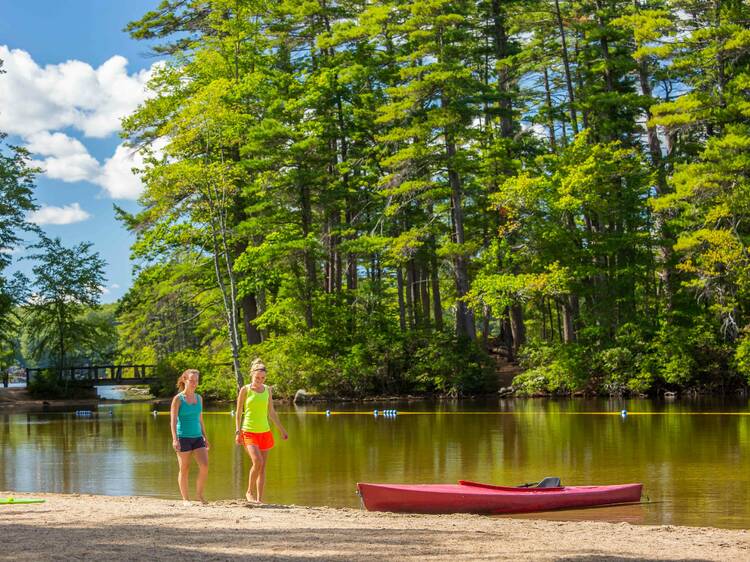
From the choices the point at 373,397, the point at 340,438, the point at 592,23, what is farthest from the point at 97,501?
the point at 592,23

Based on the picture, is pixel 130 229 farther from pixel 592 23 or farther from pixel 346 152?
pixel 592 23

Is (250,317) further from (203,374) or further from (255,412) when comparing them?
(255,412)

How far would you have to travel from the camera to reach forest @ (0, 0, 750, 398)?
30703 millimetres

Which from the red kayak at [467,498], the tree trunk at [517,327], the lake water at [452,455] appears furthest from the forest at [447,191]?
the red kayak at [467,498]

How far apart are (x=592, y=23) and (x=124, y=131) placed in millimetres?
18845

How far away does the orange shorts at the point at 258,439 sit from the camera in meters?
10.2

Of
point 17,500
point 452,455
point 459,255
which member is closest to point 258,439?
point 17,500

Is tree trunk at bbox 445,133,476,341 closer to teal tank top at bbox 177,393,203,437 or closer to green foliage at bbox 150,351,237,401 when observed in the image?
green foliage at bbox 150,351,237,401

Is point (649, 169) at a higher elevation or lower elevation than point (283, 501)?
higher

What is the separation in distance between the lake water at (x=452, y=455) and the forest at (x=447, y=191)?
5589 mm

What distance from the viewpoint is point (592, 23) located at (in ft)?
114

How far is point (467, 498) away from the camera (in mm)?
9953

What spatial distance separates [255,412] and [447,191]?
25.1 m

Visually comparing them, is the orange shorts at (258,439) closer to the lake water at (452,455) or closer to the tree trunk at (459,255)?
the lake water at (452,455)
